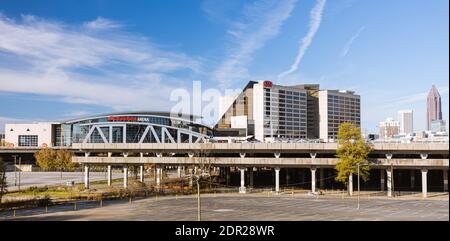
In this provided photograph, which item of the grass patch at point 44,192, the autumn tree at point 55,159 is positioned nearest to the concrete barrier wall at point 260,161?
the grass patch at point 44,192

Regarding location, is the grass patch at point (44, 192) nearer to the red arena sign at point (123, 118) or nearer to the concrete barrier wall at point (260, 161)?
the concrete barrier wall at point (260, 161)

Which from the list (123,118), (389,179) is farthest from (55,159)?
(389,179)

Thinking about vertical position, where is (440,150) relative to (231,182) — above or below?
above

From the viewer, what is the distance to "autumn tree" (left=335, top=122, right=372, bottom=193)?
69562 mm

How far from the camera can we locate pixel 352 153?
2753 inches

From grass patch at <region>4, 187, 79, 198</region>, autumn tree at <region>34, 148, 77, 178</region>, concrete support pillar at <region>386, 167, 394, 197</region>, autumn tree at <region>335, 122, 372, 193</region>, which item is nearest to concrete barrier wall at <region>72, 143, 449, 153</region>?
autumn tree at <region>335, 122, 372, 193</region>

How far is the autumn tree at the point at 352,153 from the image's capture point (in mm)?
69562

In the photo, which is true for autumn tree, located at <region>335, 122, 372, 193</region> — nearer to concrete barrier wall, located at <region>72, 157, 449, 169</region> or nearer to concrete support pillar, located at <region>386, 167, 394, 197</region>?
concrete barrier wall, located at <region>72, 157, 449, 169</region>

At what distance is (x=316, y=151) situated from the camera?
7612cm

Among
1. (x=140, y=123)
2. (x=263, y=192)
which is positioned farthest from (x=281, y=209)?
(x=140, y=123)
